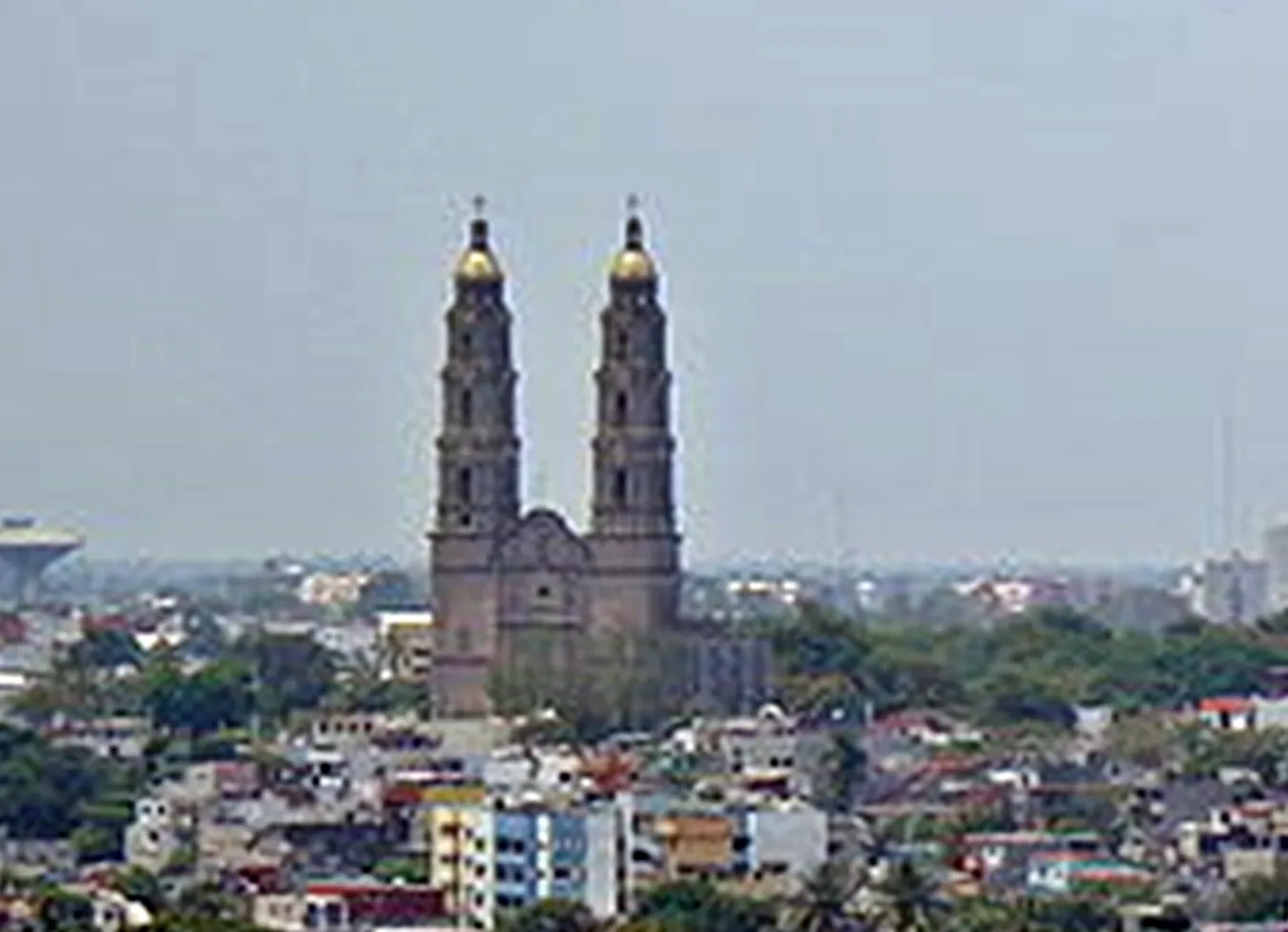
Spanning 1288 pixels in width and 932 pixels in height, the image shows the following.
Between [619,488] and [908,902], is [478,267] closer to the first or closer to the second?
[619,488]

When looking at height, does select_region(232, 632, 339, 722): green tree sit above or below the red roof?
above

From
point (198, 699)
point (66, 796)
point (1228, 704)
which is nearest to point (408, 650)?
point (198, 699)

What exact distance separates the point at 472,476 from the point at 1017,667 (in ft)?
38.9

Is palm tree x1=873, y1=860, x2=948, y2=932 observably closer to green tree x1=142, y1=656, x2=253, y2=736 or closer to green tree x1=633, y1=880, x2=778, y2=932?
green tree x1=633, y1=880, x2=778, y2=932

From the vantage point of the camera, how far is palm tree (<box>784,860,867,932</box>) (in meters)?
71.1

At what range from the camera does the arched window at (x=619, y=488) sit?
345 feet

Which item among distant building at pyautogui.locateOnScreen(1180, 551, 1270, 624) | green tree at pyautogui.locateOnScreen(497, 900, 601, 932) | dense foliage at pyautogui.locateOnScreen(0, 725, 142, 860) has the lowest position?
green tree at pyautogui.locateOnScreen(497, 900, 601, 932)

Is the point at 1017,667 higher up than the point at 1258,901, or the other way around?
the point at 1017,667

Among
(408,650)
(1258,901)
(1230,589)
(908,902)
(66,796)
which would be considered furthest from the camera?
(1230,589)

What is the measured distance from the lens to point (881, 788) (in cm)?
9181

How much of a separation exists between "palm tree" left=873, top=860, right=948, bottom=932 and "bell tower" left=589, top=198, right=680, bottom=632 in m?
27.7

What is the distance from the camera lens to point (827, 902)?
72.3m

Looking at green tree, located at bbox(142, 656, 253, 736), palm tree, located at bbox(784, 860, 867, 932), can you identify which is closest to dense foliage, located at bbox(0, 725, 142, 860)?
green tree, located at bbox(142, 656, 253, 736)

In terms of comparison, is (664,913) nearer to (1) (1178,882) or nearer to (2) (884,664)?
(1) (1178,882)
